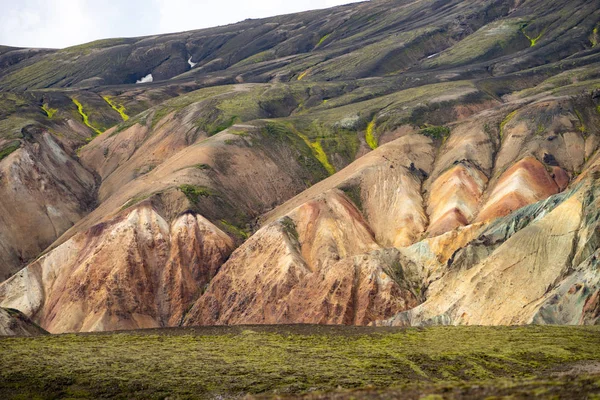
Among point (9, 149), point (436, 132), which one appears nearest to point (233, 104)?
point (9, 149)

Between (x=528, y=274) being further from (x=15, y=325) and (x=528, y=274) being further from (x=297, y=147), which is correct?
(x=297, y=147)

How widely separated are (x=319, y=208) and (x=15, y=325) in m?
45.2

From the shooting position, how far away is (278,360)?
53125 mm

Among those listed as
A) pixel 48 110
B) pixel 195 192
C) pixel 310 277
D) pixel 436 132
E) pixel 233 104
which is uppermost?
pixel 48 110

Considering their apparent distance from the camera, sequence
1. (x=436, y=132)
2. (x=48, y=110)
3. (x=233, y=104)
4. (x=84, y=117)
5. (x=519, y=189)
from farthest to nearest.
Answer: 1. (x=84, y=117)
2. (x=48, y=110)
3. (x=233, y=104)
4. (x=436, y=132)
5. (x=519, y=189)

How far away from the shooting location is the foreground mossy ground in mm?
45875

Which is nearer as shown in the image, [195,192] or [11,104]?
[195,192]

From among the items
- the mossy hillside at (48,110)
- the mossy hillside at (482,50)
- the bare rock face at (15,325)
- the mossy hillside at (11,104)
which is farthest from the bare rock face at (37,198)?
the mossy hillside at (482,50)

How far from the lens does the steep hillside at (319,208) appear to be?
75375 mm

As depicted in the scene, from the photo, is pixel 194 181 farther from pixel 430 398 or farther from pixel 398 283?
pixel 430 398

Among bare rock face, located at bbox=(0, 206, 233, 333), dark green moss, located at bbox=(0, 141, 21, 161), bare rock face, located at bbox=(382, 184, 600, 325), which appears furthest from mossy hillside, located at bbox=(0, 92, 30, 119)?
bare rock face, located at bbox=(382, 184, 600, 325)

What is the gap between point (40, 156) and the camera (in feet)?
450

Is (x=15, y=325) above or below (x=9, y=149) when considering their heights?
below

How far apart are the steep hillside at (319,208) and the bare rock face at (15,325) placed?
1986 cm
